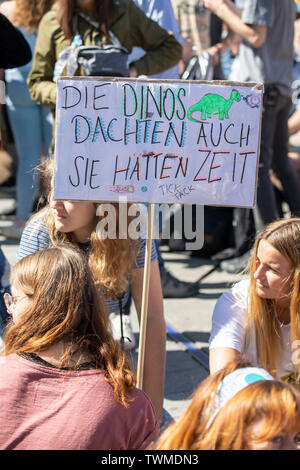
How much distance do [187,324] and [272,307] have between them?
154 centimetres

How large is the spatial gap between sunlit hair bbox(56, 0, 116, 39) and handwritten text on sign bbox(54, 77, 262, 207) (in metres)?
1.48

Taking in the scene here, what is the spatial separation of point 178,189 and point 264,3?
2238mm

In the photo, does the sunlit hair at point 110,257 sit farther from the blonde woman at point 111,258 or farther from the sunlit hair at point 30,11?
the sunlit hair at point 30,11

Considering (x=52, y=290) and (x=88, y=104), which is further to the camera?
(x=88, y=104)

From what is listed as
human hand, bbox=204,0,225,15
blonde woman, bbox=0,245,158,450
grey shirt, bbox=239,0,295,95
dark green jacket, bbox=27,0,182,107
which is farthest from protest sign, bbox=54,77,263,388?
human hand, bbox=204,0,225,15

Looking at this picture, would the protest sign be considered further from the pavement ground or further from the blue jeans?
the blue jeans

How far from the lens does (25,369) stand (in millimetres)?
1728

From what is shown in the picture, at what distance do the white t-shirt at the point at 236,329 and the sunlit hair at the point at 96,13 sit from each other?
1.84 m

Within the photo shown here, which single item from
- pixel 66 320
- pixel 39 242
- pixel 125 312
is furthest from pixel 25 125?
pixel 66 320

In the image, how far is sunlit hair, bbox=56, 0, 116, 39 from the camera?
364 cm

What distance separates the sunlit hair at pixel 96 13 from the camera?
364 cm

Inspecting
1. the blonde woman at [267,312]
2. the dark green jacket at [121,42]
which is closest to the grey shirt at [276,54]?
the dark green jacket at [121,42]

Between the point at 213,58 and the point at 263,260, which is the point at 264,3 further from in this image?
the point at 263,260
